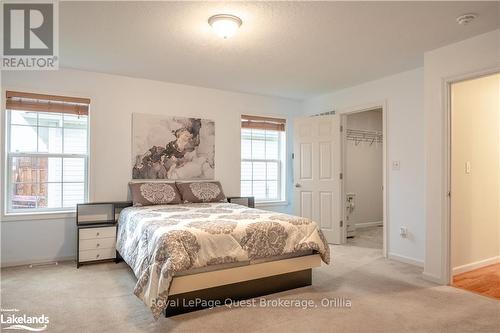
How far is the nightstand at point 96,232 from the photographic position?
11.8 feet

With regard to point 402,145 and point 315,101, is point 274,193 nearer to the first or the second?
point 315,101

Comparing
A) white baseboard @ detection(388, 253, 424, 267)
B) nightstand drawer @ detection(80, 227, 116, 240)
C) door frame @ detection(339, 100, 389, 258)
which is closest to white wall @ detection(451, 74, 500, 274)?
white baseboard @ detection(388, 253, 424, 267)

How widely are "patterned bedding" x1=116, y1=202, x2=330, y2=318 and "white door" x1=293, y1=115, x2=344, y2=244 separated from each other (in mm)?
1917

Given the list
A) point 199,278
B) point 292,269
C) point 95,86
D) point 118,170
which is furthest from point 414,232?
point 95,86

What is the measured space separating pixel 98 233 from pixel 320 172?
326 cm

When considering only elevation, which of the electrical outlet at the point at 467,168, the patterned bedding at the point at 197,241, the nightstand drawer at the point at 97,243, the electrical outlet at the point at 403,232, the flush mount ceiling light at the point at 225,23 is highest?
the flush mount ceiling light at the point at 225,23

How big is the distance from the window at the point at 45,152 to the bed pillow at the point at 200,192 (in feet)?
4.15

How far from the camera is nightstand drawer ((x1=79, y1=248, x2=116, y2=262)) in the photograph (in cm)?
360

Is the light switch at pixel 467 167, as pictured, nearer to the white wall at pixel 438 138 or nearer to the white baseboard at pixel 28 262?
the white wall at pixel 438 138

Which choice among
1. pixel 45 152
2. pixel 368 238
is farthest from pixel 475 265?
pixel 45 152

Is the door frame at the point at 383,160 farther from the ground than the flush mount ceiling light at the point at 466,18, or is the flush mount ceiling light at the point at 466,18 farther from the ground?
the flush mount ceiling light at the point at 466,18

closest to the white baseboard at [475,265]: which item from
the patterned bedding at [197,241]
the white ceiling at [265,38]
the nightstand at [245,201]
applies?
the patterned bedding at [197,241]

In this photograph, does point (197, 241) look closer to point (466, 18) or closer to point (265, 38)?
point (265, 38)

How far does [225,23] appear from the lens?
2510mm
